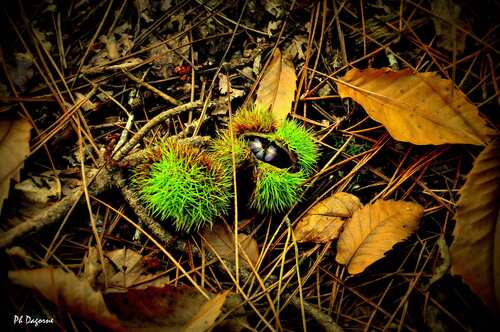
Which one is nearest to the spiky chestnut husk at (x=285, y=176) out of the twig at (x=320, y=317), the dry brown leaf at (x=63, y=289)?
the twig at (x=320, y=317)

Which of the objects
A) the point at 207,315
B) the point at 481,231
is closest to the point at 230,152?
the point at 207,315

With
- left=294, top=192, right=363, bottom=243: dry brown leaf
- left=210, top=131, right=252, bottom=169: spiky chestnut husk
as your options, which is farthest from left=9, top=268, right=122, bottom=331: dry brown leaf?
left=294, top=192, right=363, bottom=243: dry brown leaf

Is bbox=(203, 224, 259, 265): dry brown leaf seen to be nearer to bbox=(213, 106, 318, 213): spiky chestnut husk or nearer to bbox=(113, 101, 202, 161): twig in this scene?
bbox=(213, 106, 318, 213): spiky chestnut husk

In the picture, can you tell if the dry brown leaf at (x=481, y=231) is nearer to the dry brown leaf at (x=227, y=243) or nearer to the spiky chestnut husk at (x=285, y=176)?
the spiky chestnut husk at (x=285, y=176)

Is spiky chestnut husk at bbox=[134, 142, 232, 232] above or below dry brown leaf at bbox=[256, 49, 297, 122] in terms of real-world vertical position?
below

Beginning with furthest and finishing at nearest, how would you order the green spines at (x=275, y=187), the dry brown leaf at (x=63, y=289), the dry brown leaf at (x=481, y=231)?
the green spines at (x=275, y=187), the dry brown leaf at (x=481, y=231), the dry brown leaf at (x=63, y=289)

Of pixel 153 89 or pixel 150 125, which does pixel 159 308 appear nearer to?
pixel 150 125
